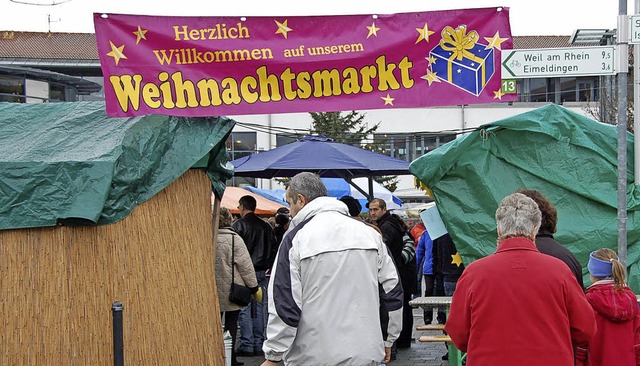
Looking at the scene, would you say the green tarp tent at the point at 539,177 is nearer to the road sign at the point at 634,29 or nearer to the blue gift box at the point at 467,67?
the blue gift box at the point at 467,67

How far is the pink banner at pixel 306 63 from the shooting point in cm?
732

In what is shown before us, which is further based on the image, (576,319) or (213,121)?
(213,121)

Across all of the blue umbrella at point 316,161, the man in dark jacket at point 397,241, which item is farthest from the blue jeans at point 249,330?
the blue umbrella at point 316,161

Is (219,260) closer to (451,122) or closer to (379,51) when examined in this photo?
(379,51)

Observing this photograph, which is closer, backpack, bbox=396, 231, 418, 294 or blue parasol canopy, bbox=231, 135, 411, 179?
backpack, bbox=396, 231, 418, 294

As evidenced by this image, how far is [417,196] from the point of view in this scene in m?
44.5

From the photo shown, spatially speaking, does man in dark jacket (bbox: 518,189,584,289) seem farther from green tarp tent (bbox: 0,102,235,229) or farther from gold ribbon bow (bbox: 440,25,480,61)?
green tarp tent (bbox: 0,102,235,229)

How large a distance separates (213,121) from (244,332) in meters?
3.91

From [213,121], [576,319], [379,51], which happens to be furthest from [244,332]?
[576,319]

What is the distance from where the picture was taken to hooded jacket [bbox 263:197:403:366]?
4902 mm

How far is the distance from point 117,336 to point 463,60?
3.57m

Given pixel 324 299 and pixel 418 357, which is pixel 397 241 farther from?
pixel 324 299

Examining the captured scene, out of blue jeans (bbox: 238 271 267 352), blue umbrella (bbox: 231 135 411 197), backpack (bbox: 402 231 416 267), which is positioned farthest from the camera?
blue umbrella (bbox: 231 135 411 197)

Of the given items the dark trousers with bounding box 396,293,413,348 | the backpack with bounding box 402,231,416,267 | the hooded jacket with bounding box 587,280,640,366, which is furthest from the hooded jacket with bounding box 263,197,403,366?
the dark trousers with bounding box 396,293,413,348
